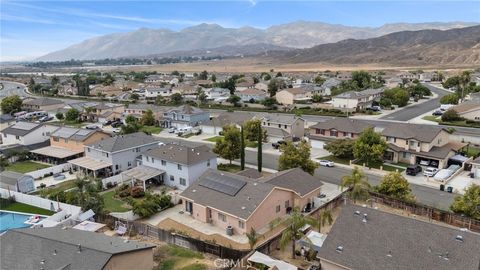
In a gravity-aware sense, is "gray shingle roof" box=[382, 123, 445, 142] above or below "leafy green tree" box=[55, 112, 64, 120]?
above

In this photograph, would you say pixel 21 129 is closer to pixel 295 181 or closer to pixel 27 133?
pixel 27 133

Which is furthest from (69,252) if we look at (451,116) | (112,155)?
(451,116)

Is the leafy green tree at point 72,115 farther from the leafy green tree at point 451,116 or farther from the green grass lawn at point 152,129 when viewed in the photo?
the leafy green tree at point 451,116

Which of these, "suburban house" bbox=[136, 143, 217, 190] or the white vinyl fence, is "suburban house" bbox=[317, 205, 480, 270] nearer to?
"suburban house" bbox=[136, 143, 217, 190]

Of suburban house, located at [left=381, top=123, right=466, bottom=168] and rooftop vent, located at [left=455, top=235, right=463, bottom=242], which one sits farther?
suburban house, located at [left=381, top=123, right=466, bottom=168]

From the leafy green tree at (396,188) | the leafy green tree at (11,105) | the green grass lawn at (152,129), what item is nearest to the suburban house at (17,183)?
the green grass lawn at (152,129)

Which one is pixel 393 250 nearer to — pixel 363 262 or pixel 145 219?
pixel 363 262

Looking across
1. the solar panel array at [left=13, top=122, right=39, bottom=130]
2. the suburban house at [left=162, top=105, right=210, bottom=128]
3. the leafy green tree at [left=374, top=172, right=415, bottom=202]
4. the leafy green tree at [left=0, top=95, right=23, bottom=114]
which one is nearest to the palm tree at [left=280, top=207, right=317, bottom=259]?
the leafy green tree at [left=374, top=172, right=415, bottom=202]
